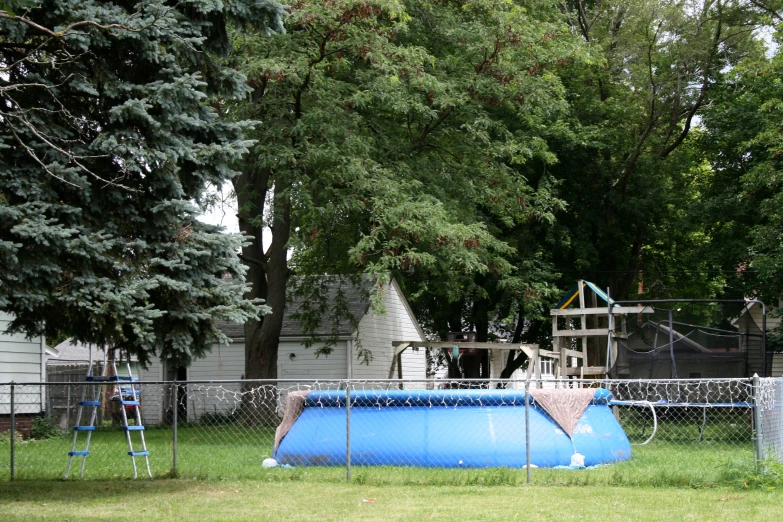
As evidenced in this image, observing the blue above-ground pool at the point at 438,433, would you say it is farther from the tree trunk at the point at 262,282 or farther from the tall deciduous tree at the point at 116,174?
the tree trunk at the point at 262,282

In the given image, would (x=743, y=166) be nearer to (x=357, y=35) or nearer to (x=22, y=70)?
(x=357, y=35)

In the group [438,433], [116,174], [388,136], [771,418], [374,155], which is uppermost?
[388,136]

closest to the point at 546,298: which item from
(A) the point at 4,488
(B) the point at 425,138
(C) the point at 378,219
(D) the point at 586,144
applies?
(D) the point at 586,144

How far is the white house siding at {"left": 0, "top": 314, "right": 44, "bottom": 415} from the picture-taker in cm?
1808

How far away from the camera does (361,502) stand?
9445 mm

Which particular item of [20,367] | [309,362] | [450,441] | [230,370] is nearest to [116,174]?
[450,441]

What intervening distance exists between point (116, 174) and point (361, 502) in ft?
14.7

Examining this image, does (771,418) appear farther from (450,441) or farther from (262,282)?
(262,282)

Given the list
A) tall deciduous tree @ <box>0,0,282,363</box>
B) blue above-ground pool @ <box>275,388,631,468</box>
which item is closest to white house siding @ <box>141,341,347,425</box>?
blue above-ground pool @ <box>275,388,631,468</box>

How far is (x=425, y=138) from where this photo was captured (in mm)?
21594

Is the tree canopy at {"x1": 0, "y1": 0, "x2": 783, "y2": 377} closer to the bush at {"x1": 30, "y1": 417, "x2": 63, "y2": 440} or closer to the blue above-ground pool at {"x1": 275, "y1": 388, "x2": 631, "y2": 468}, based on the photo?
the blue above-ground pool at {"x1": 275, "y1": 388, "x2": 631, "y2": 468}

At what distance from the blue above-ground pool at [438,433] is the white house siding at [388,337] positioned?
1400cm

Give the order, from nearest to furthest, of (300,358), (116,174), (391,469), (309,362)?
1. (116,174)
2. (391,469)
3. (309,362)
4. (300,358)

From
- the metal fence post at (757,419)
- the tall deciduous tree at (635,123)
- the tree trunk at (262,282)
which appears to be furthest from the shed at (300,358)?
the metal fence post at (757,419)
